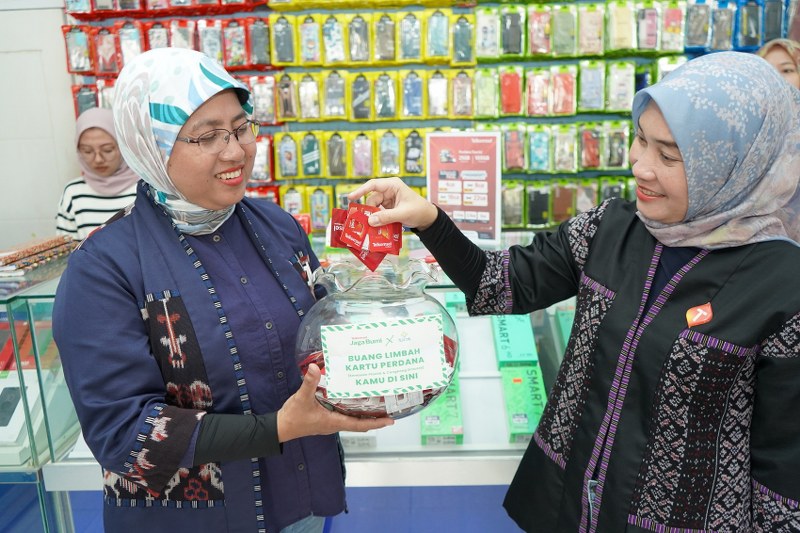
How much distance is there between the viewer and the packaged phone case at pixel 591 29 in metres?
3.83

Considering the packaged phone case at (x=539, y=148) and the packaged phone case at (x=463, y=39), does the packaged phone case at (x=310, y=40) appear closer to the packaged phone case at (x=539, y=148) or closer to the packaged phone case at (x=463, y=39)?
the packaged phone case at (x=463, y=39)

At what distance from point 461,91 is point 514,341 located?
2.22 meters

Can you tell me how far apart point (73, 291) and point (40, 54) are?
13.3 feet

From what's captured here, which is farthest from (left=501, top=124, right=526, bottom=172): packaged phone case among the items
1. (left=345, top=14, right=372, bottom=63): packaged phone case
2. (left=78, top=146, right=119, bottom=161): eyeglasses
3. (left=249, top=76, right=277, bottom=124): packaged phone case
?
(left=78, top=146, right=119, bottom=161): eyeglasses

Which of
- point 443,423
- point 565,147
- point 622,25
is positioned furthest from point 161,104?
point 622,25

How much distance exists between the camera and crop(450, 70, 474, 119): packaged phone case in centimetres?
394

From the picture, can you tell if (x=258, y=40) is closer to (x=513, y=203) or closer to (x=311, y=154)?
(x=311, y=154)

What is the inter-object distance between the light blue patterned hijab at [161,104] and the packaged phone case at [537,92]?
9.91 ft

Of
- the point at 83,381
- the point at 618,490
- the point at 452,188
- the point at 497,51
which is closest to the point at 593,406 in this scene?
the point at 618,490

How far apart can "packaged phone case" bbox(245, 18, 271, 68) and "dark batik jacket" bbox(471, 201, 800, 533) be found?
3168 mm

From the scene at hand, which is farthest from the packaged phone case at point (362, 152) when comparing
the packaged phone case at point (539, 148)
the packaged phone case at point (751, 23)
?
the packaged phone case at point (751, 23)

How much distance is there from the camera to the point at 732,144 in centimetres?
115

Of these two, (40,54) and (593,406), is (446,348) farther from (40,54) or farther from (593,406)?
(40,54)

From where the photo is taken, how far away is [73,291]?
1107 millimetres
